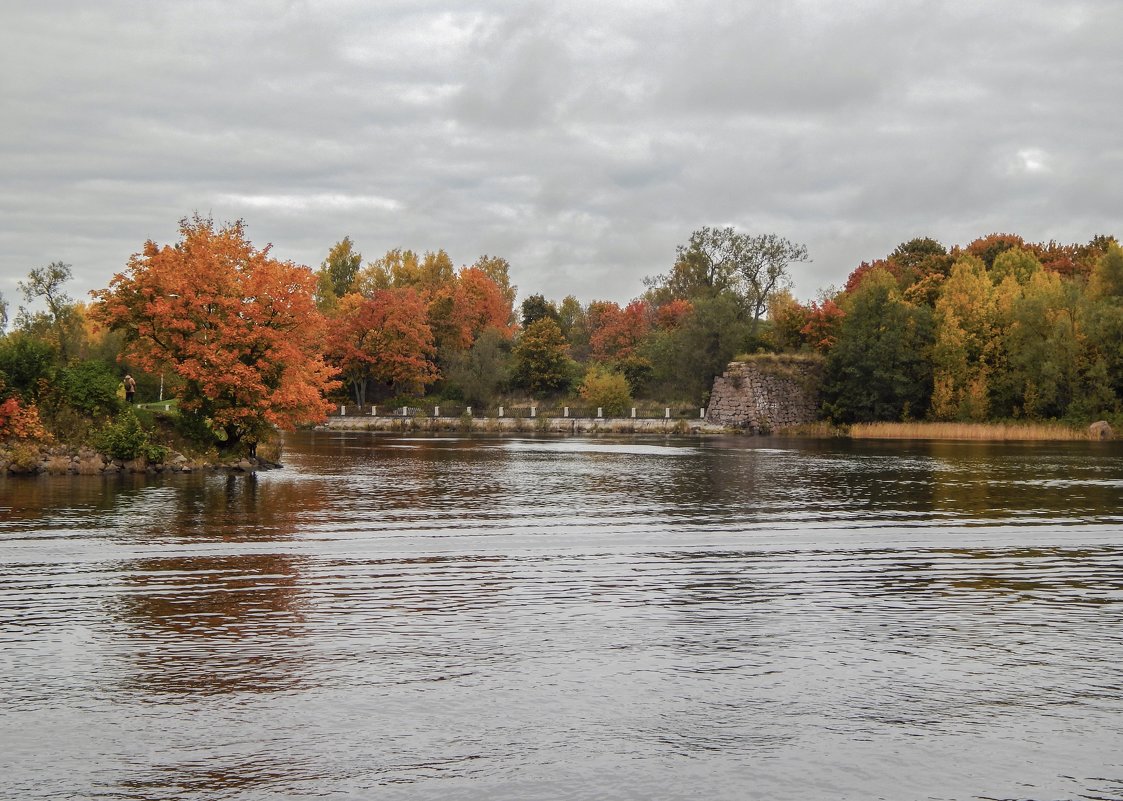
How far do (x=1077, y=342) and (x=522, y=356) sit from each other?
47372 millimetres

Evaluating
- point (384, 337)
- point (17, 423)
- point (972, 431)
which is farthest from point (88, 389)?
point (384, 337)

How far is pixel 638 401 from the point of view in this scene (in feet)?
328

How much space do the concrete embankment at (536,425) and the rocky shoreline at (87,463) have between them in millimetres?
51057

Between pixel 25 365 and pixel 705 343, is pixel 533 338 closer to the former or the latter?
pixel 705 343

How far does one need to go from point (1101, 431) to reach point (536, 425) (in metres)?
44.1

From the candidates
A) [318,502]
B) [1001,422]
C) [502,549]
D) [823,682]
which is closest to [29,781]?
[823,682]

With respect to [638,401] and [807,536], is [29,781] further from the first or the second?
[638,401]

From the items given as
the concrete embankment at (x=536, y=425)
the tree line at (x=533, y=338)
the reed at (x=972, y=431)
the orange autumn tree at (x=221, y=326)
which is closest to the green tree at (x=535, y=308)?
the tree line at (x=533, y=338)

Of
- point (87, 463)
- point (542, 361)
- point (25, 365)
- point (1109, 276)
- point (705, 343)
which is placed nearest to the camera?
point (87, 463)

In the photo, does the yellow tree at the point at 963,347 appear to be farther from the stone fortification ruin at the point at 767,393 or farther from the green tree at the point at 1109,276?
the stone fortification ruin at the point at 767,393

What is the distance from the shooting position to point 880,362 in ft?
281

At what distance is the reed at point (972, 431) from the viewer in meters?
75.5

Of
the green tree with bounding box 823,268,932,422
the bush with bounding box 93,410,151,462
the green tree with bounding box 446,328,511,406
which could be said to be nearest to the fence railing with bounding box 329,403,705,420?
the green tree with bounding box 446,328,511,406

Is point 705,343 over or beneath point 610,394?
over
